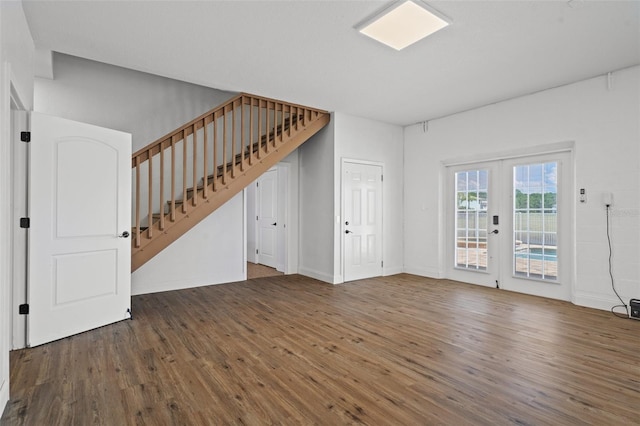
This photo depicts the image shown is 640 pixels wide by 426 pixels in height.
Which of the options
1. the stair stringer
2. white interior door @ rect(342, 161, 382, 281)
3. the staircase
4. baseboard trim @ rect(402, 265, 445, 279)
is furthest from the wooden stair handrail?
baseboard trim @ rect(402, 265, 445, 279)

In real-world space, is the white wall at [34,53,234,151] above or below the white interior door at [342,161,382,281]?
above

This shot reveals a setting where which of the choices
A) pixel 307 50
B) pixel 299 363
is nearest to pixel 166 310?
pixel 299 363

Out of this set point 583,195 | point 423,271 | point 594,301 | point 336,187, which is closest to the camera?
point 594,301

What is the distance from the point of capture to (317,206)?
6.04 meters

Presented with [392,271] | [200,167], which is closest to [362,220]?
[392,271]

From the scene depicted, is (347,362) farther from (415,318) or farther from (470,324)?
(470,324)

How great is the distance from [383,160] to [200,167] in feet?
10.8

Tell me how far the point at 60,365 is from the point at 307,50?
11.8 ft

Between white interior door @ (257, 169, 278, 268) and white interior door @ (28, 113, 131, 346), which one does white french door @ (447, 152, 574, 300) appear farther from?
white interior door @ (28, 113, 131, 346)

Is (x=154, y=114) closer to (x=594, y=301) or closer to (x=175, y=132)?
(x=175, y=132)

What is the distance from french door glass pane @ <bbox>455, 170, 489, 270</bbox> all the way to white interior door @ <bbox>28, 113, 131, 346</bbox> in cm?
509

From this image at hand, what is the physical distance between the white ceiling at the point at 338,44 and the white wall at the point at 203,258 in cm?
220

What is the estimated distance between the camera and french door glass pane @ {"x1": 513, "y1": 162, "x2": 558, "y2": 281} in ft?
15.4

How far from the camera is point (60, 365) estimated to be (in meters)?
2.61
